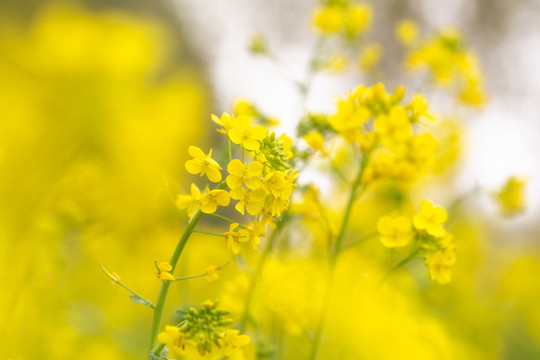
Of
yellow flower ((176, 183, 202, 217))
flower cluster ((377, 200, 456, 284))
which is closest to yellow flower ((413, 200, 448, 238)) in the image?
flower cluster ((377, 200, 456, 284))

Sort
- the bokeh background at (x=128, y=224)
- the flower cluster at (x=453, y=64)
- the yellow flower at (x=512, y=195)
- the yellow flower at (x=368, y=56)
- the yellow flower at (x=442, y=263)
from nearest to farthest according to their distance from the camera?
the yellow flower at (x=442, y=263) → the bokeh background at (x=128, y=224) → the yellow flower at (x=512, y=195) → the flower cluster at (x=453, y=64) → the yellow flower at (x=368, y=56)

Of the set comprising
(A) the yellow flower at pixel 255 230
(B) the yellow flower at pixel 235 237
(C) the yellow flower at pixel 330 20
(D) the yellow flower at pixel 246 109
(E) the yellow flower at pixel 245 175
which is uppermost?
(C) the yellow flower at pixel 330 20

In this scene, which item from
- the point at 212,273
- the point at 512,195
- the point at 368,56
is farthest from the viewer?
the point at 368,56

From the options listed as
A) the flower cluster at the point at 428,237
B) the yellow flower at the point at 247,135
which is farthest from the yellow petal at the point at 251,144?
the flower cluster at the point at 428,237

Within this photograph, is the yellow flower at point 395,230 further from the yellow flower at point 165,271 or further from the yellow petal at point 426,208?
the yellow flower at point 165,271

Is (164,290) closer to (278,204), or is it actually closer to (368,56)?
(278,204)

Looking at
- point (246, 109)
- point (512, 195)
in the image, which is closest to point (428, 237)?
point (246, 109)

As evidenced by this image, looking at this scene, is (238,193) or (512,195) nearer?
(238,193)
